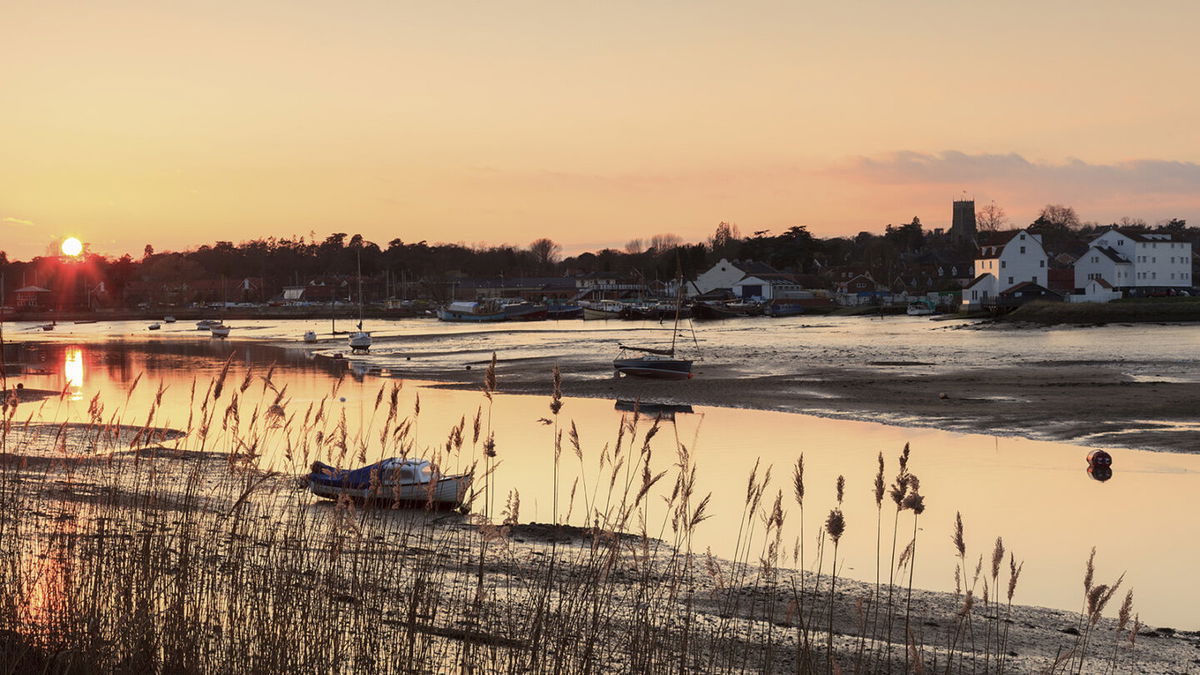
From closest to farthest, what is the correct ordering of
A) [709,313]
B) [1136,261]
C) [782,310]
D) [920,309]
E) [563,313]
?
[1136,261]
[920,309]
[709,313]
[782,310]
[563,313]

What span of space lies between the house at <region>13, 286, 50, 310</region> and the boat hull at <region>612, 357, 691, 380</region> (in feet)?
522

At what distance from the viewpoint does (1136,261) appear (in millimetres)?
121375

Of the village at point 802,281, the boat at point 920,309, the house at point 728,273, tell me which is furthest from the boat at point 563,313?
the boat at point 920,309

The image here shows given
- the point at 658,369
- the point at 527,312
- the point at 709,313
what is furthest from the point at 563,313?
the point at 658,369

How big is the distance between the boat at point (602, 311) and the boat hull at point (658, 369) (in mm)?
87540

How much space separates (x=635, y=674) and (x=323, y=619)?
1.97 meters

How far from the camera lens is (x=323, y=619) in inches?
255

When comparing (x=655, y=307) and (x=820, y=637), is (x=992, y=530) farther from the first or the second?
(x=655, y=307)

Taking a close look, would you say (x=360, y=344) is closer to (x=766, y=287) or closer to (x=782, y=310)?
(x=782, y=310)

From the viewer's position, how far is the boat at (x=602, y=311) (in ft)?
443

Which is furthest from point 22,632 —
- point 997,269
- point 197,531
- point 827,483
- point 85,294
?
point 85,294

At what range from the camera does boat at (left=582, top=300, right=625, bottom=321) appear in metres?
135

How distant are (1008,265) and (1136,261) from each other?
65.2 feet

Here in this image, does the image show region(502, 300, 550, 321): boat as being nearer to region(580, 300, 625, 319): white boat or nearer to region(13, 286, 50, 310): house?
region(580, 300, 625, 319): white boat
